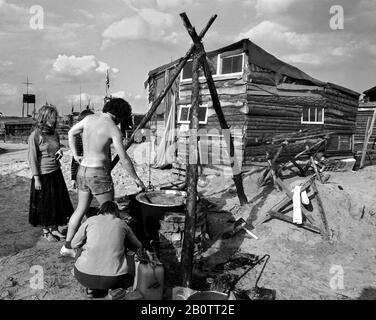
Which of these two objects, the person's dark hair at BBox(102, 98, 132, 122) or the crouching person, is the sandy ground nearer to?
the crouching person

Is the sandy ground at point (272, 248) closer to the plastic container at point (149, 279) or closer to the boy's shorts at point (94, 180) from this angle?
the plastic container at point (149, 279)

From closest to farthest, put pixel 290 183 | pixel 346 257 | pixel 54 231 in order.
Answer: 1. pixel 54 231
2. pixel 346 257
3. pixel 290 183

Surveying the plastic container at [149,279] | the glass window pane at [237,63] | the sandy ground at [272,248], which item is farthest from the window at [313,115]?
the plastic container at [149,279]

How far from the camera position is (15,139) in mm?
29938

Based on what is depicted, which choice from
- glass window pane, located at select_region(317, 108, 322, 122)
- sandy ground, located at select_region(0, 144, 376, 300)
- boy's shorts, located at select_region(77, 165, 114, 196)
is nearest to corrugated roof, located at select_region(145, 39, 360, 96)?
glass window pane, located at select_region(317, 108, 322, 122)

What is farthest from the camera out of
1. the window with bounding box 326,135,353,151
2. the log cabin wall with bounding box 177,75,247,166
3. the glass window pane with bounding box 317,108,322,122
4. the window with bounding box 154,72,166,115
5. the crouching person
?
the window with bounding box 326,135,353,151

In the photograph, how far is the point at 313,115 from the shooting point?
13.1 meters

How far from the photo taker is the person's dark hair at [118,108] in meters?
4.13

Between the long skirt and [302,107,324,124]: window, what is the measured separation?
1035 centimetres

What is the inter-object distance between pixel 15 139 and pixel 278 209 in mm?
29659

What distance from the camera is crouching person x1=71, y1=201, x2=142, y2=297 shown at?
11.0 ft

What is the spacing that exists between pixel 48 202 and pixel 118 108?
2.09m
